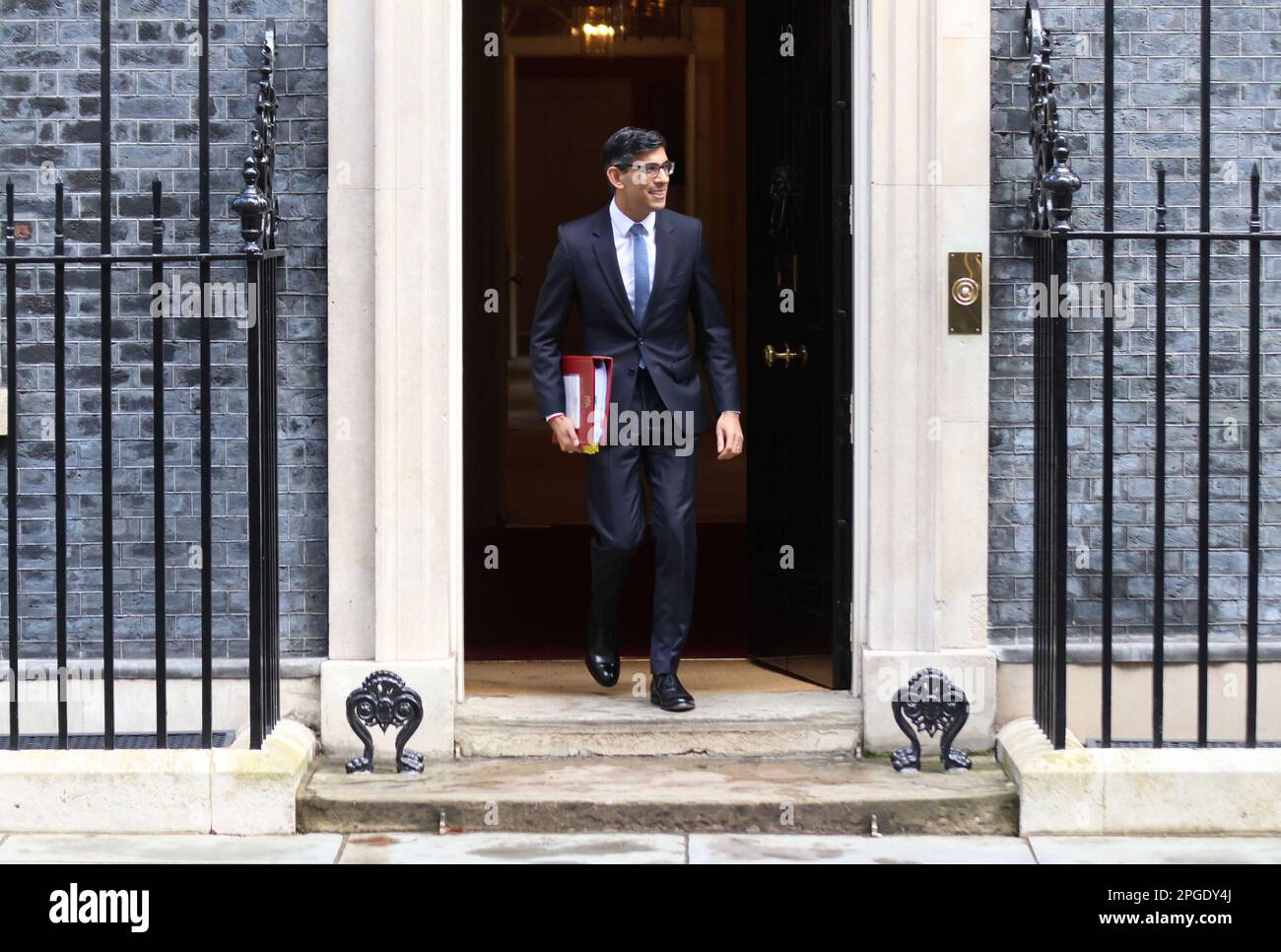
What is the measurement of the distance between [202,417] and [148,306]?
79 centimetres

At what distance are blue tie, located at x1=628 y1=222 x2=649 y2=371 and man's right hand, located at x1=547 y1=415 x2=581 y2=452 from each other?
34 cm

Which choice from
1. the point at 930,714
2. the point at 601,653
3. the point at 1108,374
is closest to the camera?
the point at 1108,374

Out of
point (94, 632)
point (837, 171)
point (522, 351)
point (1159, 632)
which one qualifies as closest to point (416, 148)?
point (837, 171)

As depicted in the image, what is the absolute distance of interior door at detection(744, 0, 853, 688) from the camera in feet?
23.2

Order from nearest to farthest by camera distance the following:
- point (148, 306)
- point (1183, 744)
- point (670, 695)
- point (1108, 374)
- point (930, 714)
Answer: point (1108, 374) < point (1183, 744) < point (930, 714) < point (148, 306) < point (670, 695)

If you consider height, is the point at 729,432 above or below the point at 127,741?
above

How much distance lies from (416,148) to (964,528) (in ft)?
7.49

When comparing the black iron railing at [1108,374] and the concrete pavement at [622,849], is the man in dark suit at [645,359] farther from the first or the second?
the black iron railing at [1108,374]

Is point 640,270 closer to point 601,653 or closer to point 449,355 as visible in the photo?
point 449,355

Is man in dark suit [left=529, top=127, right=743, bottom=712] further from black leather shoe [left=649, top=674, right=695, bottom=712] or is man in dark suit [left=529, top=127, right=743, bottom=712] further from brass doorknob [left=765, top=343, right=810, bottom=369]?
brass doorknob [left=765, top=343, right=810, bottom=369]

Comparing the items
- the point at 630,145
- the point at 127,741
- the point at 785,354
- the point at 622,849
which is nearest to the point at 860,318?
the point at 785,354

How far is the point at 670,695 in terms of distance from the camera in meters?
6.93

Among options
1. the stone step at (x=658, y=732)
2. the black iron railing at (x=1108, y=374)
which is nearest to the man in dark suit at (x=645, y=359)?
the stone step at (x=658, y=732)

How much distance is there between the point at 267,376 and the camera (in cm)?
649
